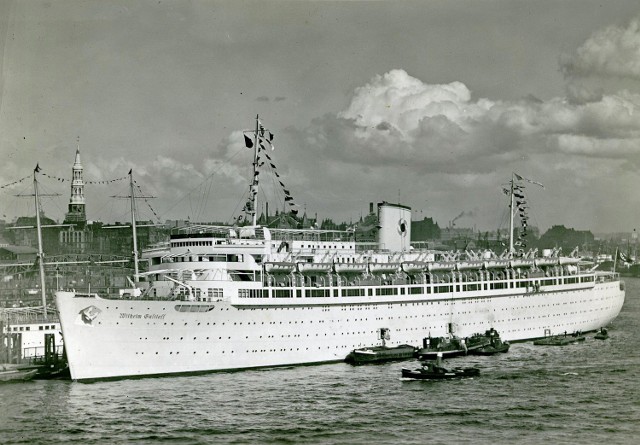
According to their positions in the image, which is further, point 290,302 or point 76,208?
point 76,208

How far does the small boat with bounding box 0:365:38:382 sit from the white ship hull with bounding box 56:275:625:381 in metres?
4.58

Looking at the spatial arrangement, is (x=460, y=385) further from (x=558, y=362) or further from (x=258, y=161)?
(x=258, y=161)

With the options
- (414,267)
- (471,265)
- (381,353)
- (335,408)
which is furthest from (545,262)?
(335,408)

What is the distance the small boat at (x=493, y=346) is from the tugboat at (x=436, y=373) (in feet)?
24.7

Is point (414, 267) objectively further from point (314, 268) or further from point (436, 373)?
point (436, 373)

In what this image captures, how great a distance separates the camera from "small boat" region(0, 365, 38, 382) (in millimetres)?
38312

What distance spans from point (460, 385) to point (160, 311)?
49.6 ft

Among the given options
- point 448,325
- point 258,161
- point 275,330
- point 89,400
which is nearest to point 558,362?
point 448,325

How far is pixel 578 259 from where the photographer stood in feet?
194

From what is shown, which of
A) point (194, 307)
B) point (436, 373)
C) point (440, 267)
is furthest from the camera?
point (440, 267)

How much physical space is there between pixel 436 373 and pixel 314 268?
→ 1053cm

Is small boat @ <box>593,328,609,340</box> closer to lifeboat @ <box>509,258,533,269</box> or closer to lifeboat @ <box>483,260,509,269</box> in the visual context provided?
lifeboat @ <box>509,258,533,269</box>

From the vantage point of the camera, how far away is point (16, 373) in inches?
1553

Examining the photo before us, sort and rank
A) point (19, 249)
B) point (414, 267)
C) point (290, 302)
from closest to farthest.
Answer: point (290, 302) → point (414, 267) → point (19, 249)
